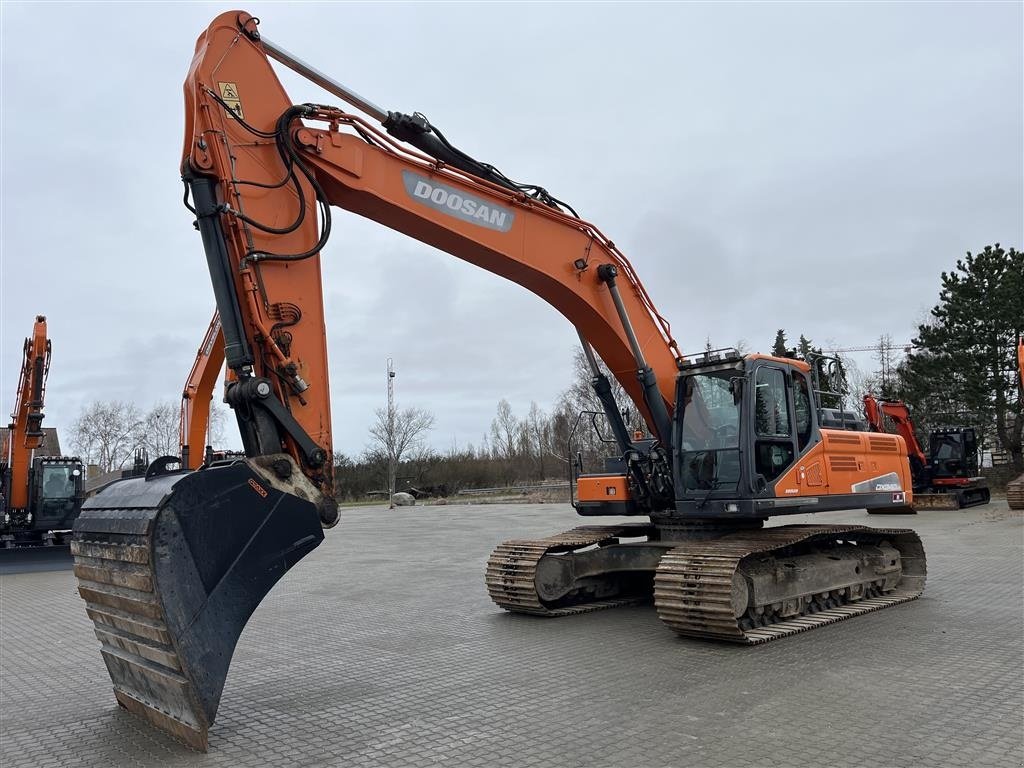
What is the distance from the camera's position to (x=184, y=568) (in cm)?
455

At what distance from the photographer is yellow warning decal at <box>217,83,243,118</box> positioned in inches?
227

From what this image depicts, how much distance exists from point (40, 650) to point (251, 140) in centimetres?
598

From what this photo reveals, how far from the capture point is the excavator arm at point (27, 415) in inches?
684

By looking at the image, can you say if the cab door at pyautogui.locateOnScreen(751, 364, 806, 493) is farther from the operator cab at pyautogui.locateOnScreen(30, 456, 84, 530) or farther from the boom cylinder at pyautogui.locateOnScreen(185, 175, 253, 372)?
the operator cab at pyautogui.locateOnScreen(30, 456, 84, 530)

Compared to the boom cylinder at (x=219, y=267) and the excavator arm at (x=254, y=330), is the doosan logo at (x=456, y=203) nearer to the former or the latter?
the excavator arm at (x=254, y=330)

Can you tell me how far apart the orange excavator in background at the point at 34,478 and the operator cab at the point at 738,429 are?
598 inches

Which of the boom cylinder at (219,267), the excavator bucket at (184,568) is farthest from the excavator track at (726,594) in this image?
the boom cylinder at (219,267)

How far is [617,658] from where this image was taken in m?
6.69

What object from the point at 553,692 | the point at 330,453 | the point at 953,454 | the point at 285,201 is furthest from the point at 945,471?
the point at 285,201

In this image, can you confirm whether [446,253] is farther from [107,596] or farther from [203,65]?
[107,596]

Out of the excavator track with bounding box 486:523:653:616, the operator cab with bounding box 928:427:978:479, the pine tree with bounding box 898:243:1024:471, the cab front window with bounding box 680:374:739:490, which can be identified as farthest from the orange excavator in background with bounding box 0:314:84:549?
the pine tree with bounding box 898:243:1024:471

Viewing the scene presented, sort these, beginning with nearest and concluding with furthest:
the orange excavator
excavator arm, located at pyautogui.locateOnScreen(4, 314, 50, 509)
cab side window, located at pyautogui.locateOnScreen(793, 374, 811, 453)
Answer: the orange excavator → cab side window, located at pyautogui.locateOnScreen(793, 374, 811, 453) → excavator arm, located at pyautogui.locateOnScreen(4, 314, 50, 509)

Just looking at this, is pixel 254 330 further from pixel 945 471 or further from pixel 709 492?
pixel 945 471

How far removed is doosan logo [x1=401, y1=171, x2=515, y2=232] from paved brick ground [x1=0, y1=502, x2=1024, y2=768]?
3892mm
